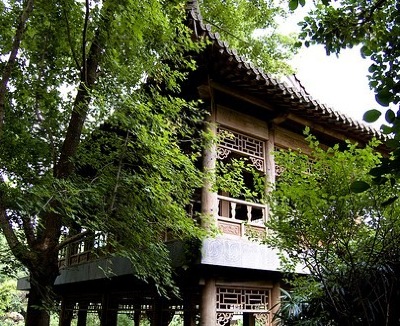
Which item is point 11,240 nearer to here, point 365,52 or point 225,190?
point 225,190

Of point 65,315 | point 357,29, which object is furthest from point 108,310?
point 357,29

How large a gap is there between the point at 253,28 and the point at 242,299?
28.3 ft

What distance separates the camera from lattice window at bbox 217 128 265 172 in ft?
18.5

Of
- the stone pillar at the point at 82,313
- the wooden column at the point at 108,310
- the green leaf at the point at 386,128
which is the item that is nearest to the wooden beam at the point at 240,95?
the green leaf at the point at 386,128

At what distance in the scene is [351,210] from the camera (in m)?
3.27

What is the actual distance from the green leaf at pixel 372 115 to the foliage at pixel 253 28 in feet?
31.4

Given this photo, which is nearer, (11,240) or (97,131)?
(11,240)

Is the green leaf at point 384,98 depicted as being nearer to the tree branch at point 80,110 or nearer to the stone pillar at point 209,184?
the stone pillar at point 209,184

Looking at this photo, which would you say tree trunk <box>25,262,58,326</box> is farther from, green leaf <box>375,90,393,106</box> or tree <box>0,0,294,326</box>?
green leaf <box>375,90,393,106</box>

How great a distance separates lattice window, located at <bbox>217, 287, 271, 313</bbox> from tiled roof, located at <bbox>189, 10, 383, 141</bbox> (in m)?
2.51

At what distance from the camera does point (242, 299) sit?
541cm

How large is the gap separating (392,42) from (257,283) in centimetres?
395

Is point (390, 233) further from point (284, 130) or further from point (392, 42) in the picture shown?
point (284, 130)

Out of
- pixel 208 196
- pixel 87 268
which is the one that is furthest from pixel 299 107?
pixel 87 268
